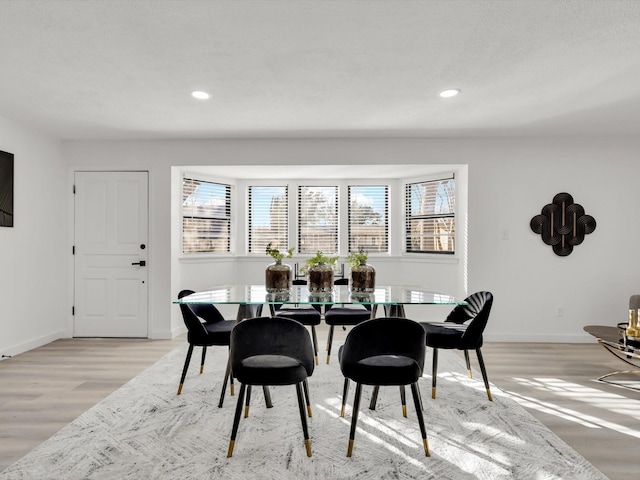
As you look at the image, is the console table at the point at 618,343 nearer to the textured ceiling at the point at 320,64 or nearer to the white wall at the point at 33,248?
the textured ceiling at the point at 320,64

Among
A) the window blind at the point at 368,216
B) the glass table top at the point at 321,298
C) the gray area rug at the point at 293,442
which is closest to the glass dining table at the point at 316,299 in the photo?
the glass table top at the point at 321,298

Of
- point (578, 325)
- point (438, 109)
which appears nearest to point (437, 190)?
point (438, 109)

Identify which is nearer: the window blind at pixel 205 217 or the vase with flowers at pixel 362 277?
the vase with flowers at pixel 362 277

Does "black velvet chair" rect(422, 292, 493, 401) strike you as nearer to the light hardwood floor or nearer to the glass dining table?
the glass dining table

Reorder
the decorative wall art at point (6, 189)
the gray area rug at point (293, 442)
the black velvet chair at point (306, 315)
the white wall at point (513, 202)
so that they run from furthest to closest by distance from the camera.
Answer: the white wall at point (513, 202)
the decorative wall art at point (6, 189)
the black velvet chair at point (306, 315)
the gray area rug at point (293, 442)

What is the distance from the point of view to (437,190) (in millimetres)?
5770

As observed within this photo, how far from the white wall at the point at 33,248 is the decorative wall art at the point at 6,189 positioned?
3.2 inches

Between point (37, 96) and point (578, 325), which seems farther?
point (578, 325)

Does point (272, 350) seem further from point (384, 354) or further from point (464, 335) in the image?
point (464, 335)

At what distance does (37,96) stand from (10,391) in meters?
2.43

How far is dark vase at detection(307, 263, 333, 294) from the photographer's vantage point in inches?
123

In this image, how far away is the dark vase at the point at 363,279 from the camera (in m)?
3.19

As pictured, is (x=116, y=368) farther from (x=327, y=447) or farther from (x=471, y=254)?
(x=471, y=254)

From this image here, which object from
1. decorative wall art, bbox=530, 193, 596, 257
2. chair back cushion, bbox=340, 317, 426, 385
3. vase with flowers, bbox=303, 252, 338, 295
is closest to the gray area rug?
chair back cushion, bbox=340, 317, 426, 385
